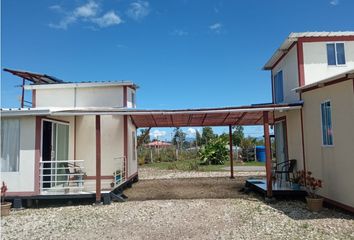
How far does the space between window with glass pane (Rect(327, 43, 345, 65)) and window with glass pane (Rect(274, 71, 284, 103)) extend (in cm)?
248

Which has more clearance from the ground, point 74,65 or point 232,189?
point 74,65

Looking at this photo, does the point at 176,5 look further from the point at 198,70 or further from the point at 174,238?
the point at 174,238

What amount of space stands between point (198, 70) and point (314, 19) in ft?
41.6

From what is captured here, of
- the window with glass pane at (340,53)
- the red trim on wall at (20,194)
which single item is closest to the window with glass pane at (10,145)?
the red trim on wall at (20,194)

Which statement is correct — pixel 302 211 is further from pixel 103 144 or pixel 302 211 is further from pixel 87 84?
pixel 87 84

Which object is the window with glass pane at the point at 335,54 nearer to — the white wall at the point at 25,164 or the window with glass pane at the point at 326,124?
the window with glass pane at the point at 326,124

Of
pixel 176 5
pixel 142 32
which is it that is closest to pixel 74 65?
pixel 142 32

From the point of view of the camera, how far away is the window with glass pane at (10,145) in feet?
34.1

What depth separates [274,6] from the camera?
49.4ft

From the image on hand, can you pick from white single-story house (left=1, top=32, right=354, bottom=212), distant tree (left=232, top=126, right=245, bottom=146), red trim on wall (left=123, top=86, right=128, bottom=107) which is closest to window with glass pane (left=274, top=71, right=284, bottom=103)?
white single-story house (left=1, top=32, right=354, bottom=212)

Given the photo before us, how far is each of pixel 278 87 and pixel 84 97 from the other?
29.8 ft

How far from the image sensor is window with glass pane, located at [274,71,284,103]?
13580 mm

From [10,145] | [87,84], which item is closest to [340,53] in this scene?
[87,84]

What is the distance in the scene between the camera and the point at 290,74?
482 inches
